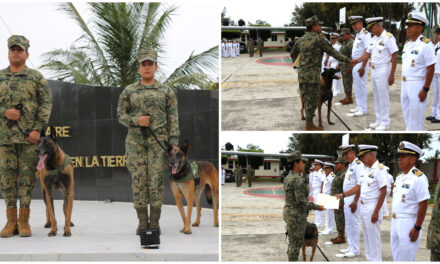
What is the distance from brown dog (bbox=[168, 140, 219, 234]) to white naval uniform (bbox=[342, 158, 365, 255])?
1997 mm

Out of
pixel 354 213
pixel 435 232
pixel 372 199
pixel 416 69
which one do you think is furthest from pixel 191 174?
pixel 416 69

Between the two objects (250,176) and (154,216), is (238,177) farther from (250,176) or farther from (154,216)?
(154,216)

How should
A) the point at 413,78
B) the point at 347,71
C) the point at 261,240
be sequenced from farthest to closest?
the point at 347,71, the point at 261,240, the point at 413,78

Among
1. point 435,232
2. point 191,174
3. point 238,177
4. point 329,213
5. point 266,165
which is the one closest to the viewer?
point 435,232

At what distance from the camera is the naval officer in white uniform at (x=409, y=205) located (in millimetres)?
4859

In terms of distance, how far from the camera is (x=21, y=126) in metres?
6.07

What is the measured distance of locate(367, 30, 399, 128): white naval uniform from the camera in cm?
719

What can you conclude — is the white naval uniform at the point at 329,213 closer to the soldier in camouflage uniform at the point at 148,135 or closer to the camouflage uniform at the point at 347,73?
the camouflage uniform at the point at 347,73

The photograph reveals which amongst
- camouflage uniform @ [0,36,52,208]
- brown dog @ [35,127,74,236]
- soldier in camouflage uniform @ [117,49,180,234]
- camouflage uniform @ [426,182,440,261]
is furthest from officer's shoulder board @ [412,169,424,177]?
camouflage uniform @ [0,36,52,208]

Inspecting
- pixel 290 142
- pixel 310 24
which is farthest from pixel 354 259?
pixel 310 24

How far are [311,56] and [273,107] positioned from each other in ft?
10.8

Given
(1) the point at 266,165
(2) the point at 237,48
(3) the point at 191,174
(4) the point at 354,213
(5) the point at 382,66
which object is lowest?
(1) the point at 266,165

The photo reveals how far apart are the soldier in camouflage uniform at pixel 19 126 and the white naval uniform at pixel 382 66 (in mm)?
4875

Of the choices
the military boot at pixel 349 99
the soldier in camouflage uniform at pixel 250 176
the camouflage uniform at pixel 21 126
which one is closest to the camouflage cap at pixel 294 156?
the camouflage uniform at pixel 21 126
